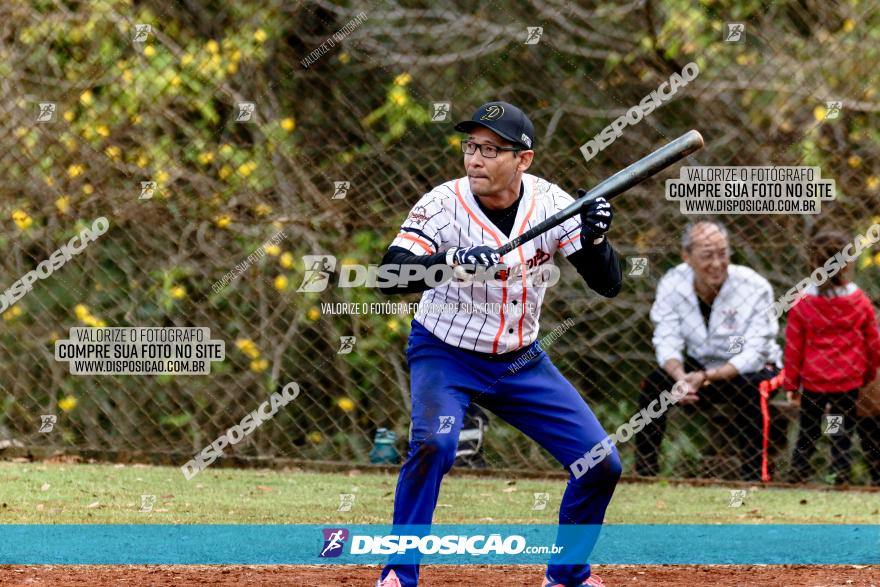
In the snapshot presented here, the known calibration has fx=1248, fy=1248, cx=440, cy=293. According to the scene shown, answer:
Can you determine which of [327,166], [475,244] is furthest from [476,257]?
[327,166]

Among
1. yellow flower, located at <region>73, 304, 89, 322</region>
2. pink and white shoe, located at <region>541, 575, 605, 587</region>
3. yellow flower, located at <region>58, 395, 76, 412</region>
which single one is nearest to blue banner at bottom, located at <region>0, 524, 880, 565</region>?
pink and white shoe, located at <region>541, 575, 605, 587</region>

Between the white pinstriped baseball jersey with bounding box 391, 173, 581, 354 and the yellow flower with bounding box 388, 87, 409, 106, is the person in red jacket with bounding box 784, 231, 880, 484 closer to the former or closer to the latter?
the yellow flower with bounding box 388, 87, 409, 106

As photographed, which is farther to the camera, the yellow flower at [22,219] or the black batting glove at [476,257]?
the yellow flower at [22,219]

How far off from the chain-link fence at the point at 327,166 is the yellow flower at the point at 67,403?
1 cm

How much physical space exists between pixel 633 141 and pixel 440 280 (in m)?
2.87

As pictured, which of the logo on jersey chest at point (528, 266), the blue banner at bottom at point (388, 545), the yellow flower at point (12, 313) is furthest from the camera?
the yellow flower at point (12, 313)

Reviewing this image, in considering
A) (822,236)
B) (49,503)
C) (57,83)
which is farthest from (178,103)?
(822,236)

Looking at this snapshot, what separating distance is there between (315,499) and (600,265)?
251 centimetres

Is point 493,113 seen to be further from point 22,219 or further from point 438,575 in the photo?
point 22,219

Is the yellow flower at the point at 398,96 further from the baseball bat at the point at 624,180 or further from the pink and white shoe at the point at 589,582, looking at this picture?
the pink and white shoe at the point at 589,582

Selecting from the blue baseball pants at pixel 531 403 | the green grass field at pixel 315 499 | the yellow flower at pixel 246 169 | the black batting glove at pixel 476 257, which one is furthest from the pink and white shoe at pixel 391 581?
the yellow flower at pixel 246 169

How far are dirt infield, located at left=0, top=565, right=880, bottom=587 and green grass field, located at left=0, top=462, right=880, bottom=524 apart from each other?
95cm

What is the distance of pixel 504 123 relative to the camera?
4.23 metres

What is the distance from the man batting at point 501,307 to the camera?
4195 mm
